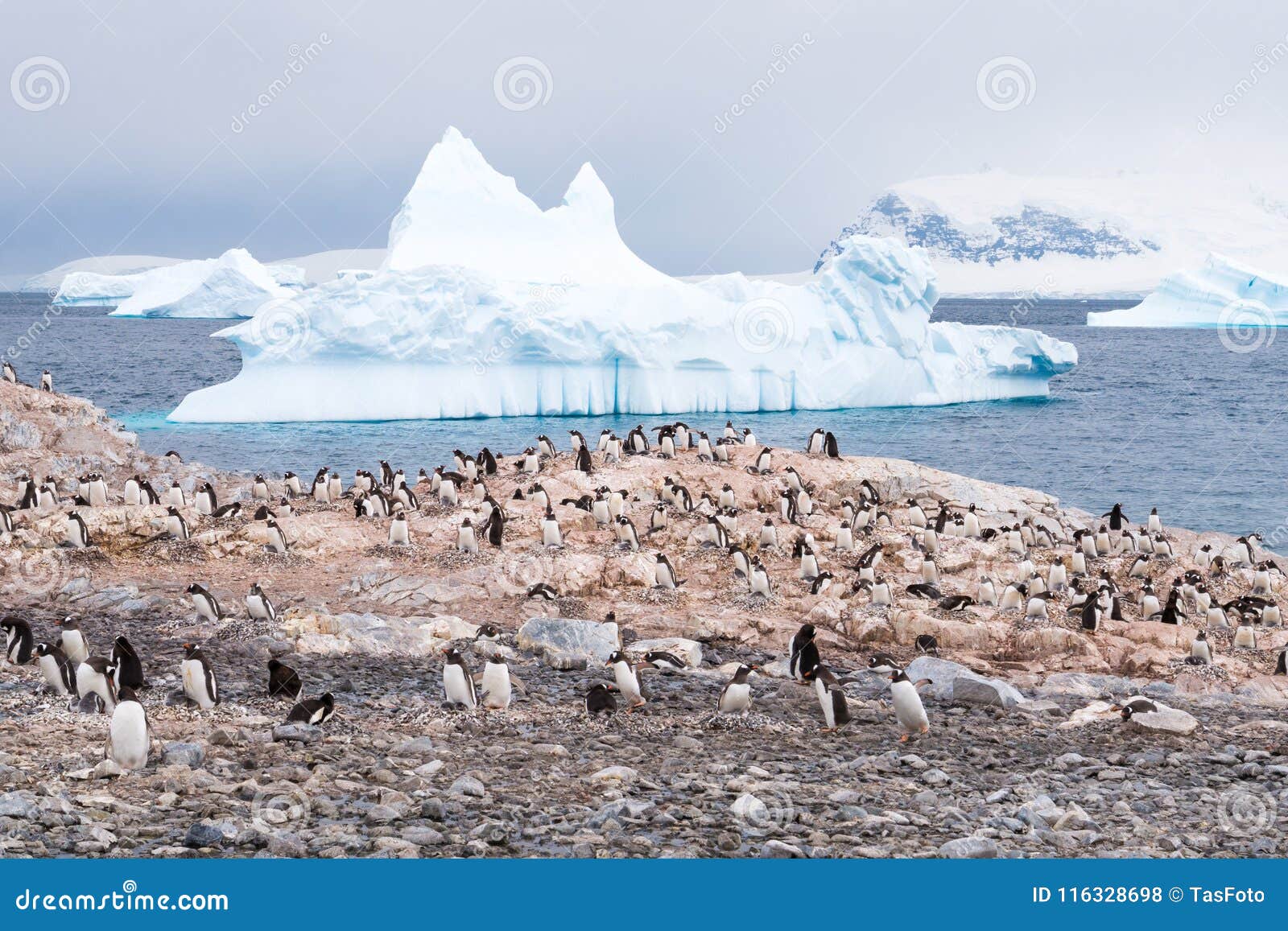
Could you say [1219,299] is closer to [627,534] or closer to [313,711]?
[627,534]

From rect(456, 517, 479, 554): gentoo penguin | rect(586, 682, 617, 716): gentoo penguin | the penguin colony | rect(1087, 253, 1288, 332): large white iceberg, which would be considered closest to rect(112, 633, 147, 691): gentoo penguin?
the penguin colony

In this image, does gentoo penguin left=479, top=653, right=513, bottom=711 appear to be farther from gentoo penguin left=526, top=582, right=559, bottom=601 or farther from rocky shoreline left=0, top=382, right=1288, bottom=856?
gentoo penguin left=526, top=582, right=559, bottom=601

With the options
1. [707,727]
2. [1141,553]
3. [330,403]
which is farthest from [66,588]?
[330,403]

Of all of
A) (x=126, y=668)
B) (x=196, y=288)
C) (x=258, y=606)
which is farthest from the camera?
(x=196, y=288)

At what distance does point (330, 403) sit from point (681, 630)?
2728cm

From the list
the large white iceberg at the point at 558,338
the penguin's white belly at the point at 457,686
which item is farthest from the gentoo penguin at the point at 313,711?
the large white iceberg at the point at 558,338

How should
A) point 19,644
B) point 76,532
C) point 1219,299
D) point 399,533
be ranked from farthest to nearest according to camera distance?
point 1219,299 → point 399,533 → point 76,532 → point 19,644

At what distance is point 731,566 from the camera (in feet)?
48.9

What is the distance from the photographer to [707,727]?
896 cm

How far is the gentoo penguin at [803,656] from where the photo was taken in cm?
1069

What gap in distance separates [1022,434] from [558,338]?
1709cm

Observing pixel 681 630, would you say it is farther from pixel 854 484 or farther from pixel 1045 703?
pixel 854 484

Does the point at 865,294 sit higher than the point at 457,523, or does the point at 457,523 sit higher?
the point at 865,294

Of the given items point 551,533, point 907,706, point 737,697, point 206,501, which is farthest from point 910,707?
point 206,501
